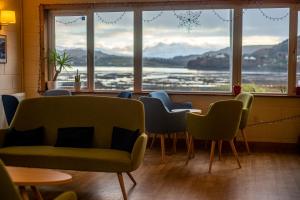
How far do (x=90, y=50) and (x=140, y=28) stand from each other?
3.18ft

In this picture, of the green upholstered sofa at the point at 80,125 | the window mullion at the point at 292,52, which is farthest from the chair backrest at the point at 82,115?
the window mullion at the point at 292,52

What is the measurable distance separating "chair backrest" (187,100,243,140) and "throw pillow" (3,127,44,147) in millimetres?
1916

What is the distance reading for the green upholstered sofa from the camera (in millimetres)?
3971

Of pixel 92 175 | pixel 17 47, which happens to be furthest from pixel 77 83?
pixel 92 175

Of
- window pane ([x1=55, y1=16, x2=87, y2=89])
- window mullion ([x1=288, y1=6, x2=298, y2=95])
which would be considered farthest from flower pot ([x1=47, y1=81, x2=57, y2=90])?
window mullion ([x1=288, y1=6, x2=298, y2=95])

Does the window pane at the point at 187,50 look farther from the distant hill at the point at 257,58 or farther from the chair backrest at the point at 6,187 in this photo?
the chair backrest at the point at 6,187

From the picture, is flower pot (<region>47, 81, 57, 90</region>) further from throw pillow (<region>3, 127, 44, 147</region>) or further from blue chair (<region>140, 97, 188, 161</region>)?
throw pillow (<region>3, 127, 44, 147</region>)

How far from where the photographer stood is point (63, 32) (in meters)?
7.73

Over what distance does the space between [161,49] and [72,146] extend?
336cm

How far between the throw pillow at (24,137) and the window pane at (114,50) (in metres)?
3.01

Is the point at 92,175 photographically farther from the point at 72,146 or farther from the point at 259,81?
the point at 259,81

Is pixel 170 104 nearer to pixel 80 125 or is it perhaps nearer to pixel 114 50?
pixel 114 50

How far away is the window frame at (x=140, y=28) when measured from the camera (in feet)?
21.9

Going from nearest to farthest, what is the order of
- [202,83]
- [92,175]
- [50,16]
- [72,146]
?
[72,146] → [92,175] → [202,83] → [50,16]
